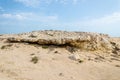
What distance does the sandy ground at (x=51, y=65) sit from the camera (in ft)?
35.8

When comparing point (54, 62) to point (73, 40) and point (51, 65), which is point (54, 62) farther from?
point (73, 40)

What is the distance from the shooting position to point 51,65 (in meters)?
12.1

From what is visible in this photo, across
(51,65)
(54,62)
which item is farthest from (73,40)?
(51,65)

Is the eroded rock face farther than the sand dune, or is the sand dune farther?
the eroded rock face

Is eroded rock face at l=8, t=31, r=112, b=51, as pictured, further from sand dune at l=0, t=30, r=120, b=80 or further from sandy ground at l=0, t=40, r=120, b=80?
sandy ground at l=0, t=40, r=120, b=80

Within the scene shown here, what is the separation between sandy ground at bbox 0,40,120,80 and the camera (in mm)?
10906

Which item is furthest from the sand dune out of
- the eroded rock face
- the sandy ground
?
the eroded rock face

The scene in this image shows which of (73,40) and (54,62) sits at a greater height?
(73,40)

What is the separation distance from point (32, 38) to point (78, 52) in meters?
3.65

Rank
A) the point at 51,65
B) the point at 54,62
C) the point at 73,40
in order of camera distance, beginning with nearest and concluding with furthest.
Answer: the point at 51,65
the point at 54,62
the point at 73,40

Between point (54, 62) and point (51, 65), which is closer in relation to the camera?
point (51, 65)

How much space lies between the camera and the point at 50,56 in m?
13.2

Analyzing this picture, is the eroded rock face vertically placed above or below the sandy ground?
above

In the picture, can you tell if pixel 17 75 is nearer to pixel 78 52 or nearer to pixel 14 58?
pixel 14 58
